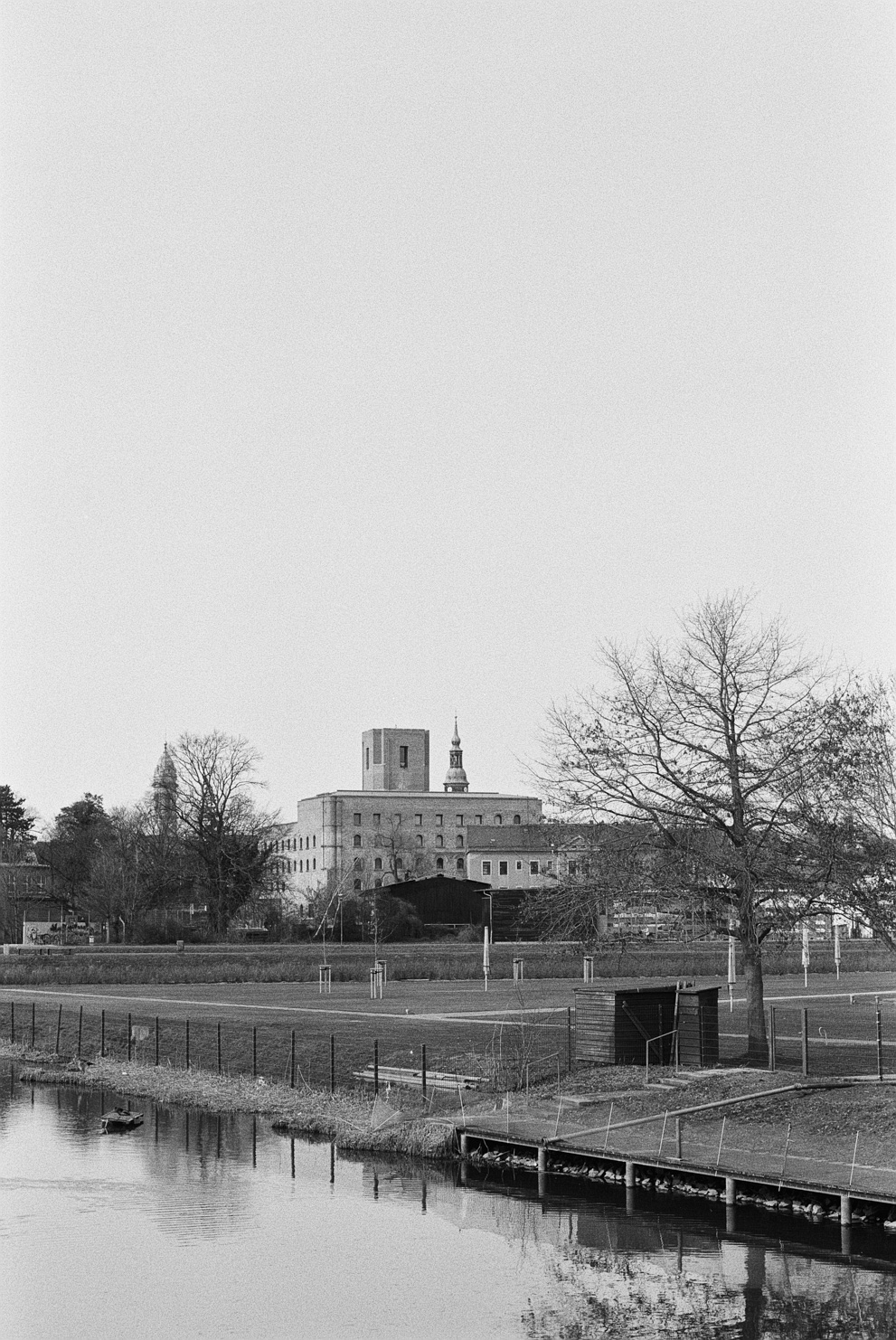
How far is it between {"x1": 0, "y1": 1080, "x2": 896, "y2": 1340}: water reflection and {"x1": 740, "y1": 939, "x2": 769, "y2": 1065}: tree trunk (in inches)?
381

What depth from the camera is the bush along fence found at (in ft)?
127

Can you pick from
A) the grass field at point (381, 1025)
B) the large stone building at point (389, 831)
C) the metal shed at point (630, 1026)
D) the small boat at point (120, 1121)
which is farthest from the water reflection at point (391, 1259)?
the large stone building at point (389, 831)

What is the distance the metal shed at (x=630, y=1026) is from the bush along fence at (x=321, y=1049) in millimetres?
678

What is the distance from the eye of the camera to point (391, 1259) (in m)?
24.0

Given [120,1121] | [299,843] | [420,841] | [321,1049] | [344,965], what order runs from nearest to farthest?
[120,1121]
[321,1049]
[344,965]
[420,841]
[299,843]

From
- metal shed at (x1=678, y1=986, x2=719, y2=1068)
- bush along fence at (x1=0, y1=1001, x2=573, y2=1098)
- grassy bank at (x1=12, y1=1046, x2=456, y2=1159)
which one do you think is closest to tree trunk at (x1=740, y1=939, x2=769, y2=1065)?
metal shed at (x1=678, y1=986, x2=719, y2=1068)

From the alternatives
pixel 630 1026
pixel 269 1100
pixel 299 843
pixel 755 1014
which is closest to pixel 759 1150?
pixel 630 1026

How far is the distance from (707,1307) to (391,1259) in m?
5.09

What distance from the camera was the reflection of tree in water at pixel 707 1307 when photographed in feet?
65.9

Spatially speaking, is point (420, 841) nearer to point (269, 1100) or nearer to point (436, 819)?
point (436, 819)

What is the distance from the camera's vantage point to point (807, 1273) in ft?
74.7

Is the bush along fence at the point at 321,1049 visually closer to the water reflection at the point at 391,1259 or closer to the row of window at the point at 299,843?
the water reflection at the point at 391,1259

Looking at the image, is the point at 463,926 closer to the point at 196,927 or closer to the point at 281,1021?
the point at 196,927

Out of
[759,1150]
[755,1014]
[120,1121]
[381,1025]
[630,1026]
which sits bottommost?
[120,1121]
